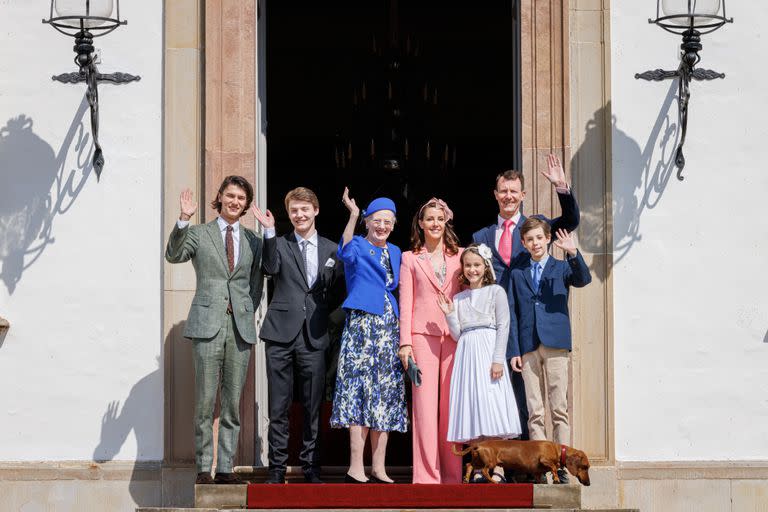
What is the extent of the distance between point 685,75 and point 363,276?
8.19ft

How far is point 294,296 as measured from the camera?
10.2 metres

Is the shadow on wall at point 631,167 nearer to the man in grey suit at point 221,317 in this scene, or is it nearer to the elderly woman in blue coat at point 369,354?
the elderly woman in blue coat at point 369,354

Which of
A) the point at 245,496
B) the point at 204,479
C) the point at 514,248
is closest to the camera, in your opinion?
the point at 245,496

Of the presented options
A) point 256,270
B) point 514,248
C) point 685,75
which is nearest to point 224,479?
point 256,270

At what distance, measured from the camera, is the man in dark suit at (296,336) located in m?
10.2

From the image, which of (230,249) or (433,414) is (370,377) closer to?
(433,414)

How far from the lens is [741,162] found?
11.1 meters

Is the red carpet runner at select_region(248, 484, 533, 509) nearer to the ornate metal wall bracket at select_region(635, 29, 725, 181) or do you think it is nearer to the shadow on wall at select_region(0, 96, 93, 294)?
the shadow on wall at select_region(0, 96, 93, 294)

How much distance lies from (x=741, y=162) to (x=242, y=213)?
130 inches

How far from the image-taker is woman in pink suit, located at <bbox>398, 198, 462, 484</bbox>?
1007 centimetres

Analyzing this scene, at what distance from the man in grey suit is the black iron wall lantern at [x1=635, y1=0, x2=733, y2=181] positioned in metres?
2.83

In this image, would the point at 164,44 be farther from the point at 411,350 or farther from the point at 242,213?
the point at 411,350

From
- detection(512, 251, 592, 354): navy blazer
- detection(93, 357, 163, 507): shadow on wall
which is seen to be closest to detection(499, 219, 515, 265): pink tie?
detection(512, 251, 592, 354): navy blazer

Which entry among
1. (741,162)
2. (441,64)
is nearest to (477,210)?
(441,64)
